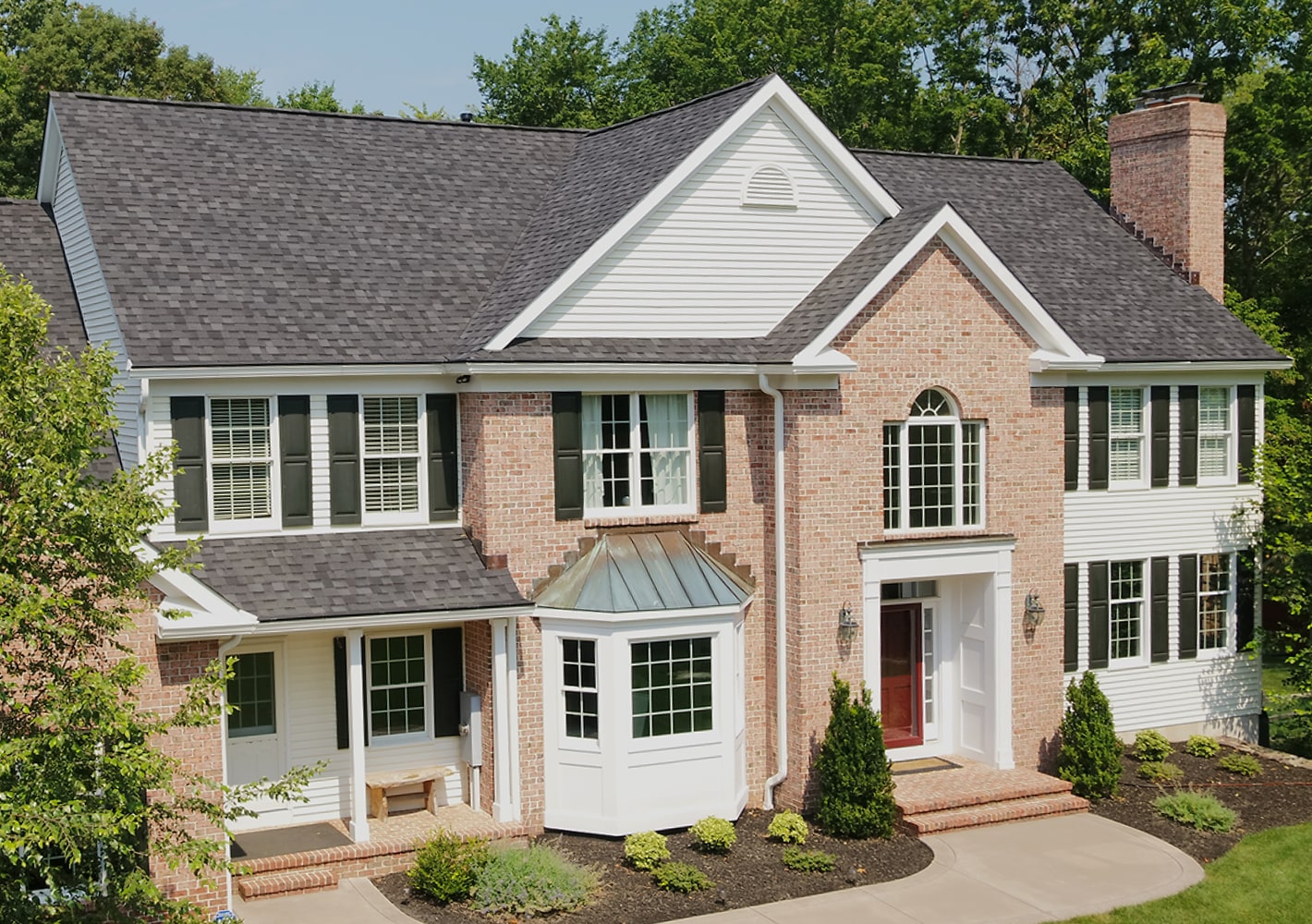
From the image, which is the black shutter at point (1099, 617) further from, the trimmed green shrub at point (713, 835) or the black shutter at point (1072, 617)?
the trimmed green shrub at point (713, 835)

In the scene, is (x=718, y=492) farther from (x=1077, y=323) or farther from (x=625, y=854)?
(x=1077, y=323)

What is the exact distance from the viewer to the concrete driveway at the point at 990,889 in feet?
53.4

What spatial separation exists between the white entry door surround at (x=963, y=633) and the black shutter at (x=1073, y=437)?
A: 106 inches

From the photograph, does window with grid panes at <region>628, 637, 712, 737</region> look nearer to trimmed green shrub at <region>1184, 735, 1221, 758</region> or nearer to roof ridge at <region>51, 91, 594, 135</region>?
trimmed green shrub at <region>1184, 735, 1221, 758</region>

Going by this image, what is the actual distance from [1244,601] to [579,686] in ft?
41.9

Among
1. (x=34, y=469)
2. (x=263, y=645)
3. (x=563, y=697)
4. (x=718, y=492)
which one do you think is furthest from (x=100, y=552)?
(x=718, y=492)

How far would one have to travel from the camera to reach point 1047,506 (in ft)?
70.2

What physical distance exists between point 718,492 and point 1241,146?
2017 cm

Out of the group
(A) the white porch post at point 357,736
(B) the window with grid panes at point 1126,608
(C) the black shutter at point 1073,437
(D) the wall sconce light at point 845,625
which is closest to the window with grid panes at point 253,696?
(A) the white porch post at point 357,736

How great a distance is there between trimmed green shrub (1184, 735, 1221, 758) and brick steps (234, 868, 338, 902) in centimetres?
1416

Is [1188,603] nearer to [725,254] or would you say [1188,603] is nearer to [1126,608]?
[1126,608]

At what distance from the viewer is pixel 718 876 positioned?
1761cm

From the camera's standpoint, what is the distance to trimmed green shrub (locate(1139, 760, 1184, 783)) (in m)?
21.6

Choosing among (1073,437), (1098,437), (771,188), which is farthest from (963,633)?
(771,188)
